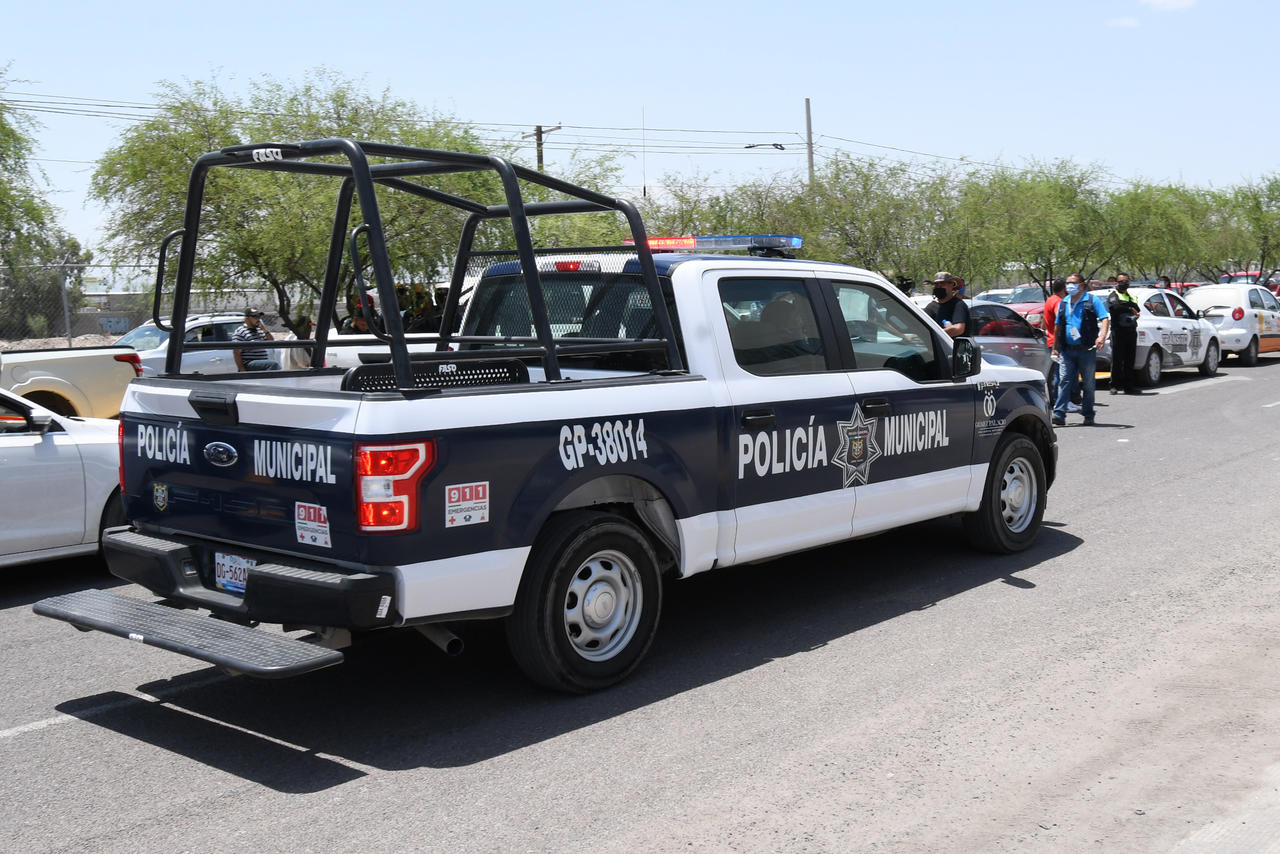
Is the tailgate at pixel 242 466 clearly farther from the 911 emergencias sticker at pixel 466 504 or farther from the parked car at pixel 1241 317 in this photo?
the parked car at pixel 1241 317

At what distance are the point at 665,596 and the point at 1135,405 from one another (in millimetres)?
12962

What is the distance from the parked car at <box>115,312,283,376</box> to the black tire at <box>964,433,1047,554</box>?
41.2 ft

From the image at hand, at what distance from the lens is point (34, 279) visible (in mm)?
21703

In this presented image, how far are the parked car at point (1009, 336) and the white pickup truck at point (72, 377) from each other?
11112 mm

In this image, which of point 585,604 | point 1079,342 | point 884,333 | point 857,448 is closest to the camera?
point 585,604

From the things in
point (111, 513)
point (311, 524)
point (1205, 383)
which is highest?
point (311, 524)

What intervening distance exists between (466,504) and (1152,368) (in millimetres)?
18373

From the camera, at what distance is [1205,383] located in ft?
70.8

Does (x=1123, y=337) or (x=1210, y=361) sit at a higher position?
(x=1123, y=337)

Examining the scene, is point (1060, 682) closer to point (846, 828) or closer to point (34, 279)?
point (846, 828)

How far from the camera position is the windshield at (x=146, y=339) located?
759 inches

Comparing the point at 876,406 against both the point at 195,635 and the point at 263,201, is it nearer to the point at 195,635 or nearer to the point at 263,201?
the point at 195,635

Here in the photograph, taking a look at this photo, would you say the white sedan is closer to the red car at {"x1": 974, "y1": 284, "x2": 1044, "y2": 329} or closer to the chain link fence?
the chain link fence

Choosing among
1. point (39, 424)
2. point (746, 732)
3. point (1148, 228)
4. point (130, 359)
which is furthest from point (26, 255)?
point (1148, 228)
